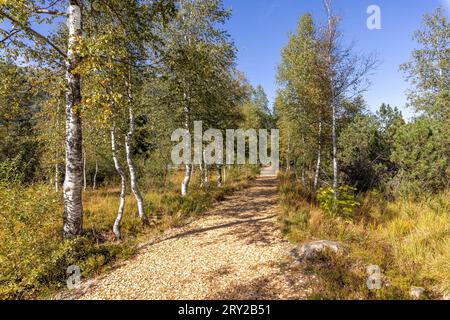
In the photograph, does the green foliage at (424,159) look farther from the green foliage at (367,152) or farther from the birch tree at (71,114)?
the birch tree at (71,114)

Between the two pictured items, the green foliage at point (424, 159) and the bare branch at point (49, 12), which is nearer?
the bare branch at point (49, 12)

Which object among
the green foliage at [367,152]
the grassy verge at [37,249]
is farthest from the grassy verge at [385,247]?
the grassy verge at [37,249]

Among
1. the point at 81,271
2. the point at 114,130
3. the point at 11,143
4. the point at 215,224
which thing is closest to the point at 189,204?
the point at 215,224

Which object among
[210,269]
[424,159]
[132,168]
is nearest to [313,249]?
[210,269]

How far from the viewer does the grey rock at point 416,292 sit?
369 cm

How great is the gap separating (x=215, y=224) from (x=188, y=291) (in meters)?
3.97

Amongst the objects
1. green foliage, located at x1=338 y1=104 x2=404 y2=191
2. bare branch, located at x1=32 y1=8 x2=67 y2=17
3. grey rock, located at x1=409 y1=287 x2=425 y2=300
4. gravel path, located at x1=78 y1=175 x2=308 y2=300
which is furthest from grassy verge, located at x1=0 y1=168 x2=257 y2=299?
green foliage, located at x1=338 y1=104 x2=404 y2=191

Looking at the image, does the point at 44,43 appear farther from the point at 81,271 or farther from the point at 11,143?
the point at 11,143

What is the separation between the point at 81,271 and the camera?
5.16 metres

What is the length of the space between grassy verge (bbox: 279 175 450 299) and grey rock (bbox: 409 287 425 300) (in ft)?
0.21

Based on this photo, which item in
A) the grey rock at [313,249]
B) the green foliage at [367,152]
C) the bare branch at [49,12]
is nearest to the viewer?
the grey rock at [313,249]

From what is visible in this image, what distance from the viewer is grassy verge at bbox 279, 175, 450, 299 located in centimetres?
392

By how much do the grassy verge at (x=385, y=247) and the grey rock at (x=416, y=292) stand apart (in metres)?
0.06

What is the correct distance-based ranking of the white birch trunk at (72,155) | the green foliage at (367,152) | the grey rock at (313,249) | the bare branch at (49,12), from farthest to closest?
the green foliage at (367,152)
the white birch trunk at (72,155)
the bare branch at (49,12)
the grey rock at (313,249)
